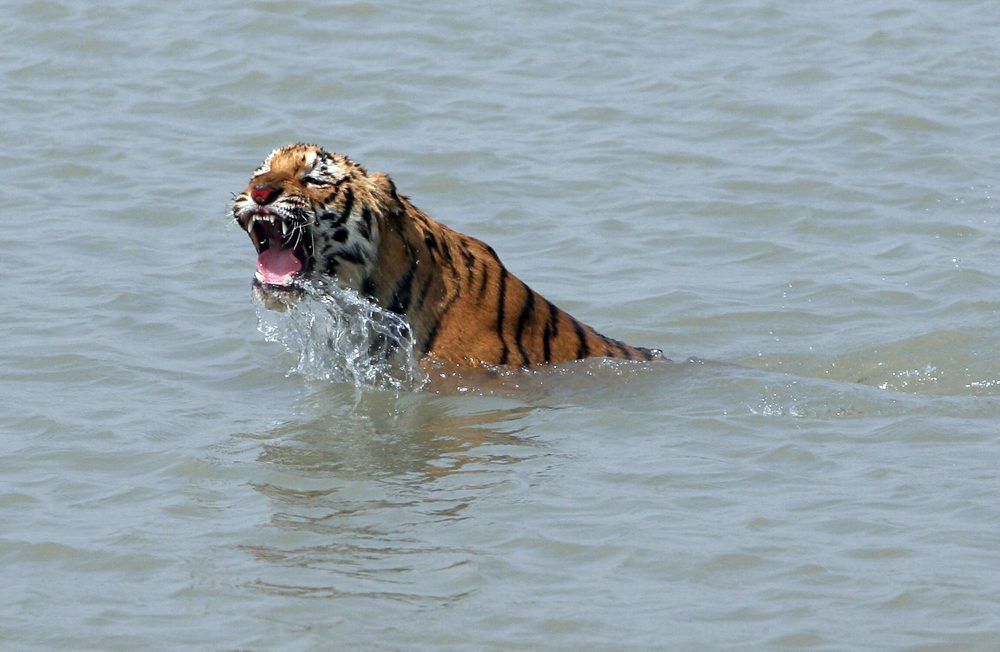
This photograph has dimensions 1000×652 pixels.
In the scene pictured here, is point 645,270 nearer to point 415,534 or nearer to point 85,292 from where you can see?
point 85,292

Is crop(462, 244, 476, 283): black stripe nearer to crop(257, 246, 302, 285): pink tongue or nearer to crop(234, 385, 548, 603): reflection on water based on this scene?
crop(234, 385, 548, 603): reflection on water

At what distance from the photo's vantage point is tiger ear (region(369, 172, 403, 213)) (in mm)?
6742

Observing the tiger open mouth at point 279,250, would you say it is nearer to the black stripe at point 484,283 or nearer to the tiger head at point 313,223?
the tiger head at point 313,223

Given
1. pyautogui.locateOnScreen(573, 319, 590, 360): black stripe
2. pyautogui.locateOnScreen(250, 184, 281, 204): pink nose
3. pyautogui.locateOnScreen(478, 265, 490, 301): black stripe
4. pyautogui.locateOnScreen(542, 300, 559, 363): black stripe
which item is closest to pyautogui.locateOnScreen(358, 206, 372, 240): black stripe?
pyautogui.locateOnScreen(250, 184, 281, 204): pink nose

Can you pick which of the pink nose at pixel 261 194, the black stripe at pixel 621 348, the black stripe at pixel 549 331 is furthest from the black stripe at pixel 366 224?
the black stripe at pixel 621 348

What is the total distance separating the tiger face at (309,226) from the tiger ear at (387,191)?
46 millimetres

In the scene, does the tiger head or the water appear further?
the tiger head

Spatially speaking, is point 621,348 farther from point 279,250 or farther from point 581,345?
point 279,250

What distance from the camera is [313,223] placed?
6.69 meters

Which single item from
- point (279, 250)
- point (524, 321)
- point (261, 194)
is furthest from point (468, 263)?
point (261, 194)

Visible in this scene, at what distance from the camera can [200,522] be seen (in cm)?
565

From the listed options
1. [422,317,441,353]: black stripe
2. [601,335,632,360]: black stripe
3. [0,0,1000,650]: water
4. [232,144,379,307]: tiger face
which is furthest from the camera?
[601,335,632,360]: black stripe

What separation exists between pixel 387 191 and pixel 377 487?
131cm

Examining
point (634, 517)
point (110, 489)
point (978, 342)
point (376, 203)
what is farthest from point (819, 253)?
point (110, 489)
